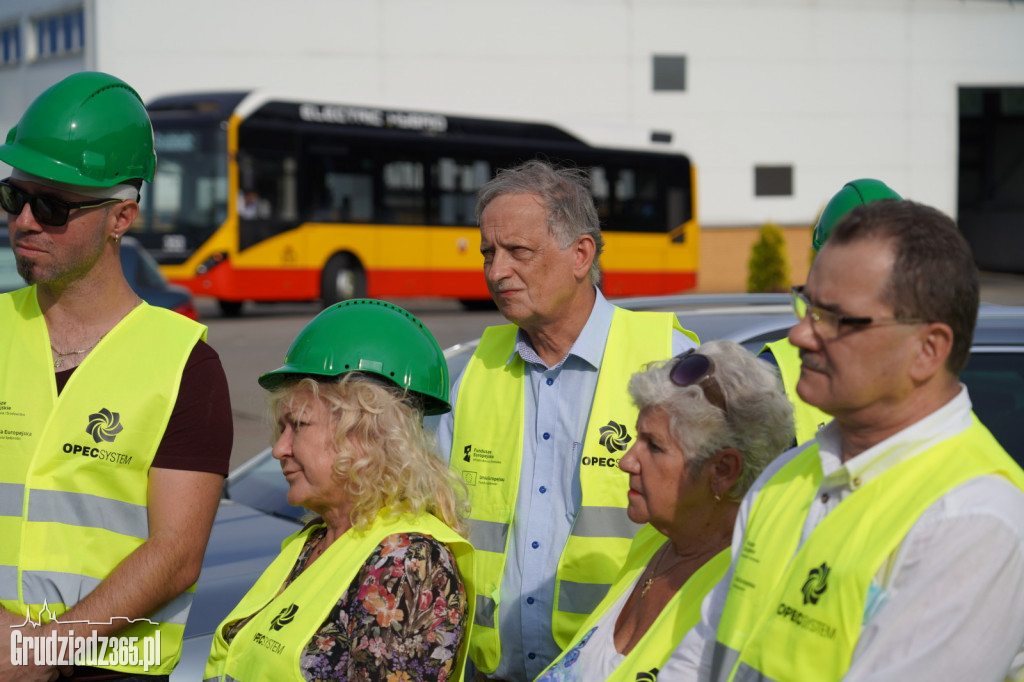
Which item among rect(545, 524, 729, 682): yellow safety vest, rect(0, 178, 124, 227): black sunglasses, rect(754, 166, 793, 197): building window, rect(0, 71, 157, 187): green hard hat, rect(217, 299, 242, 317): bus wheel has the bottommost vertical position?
rect(217, 299, 242, 317): bus wheel

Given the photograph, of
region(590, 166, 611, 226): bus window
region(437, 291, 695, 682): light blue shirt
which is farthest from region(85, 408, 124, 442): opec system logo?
region(590, 166, 611, 226): bus window

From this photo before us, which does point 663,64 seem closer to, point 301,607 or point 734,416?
point 734,416

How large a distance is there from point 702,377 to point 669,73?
3015 centimetres

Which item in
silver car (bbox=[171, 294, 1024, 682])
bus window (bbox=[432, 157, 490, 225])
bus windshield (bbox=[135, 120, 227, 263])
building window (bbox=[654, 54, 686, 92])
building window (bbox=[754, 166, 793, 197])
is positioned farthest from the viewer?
building window (bbox=[754, 166, 793, 197])

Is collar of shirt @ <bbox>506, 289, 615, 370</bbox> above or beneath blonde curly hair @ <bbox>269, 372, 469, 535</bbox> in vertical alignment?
above

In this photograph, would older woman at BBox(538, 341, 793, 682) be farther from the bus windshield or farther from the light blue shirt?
the bus windshield

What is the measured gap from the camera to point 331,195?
19375 millimetres

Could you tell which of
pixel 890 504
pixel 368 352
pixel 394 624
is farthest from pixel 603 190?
pixel 890 504

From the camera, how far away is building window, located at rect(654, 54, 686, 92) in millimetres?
31328

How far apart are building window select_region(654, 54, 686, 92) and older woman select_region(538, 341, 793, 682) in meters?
29.9

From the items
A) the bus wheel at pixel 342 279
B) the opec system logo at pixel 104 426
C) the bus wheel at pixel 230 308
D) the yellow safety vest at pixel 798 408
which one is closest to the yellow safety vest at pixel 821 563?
the yellow safety vest at pixel 798 408

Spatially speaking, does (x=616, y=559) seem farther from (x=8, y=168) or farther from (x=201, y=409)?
(x=8, y=168)

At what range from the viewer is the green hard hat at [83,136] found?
8.92 feet

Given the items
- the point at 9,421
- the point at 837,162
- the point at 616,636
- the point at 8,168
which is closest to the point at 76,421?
the point at 9,421
